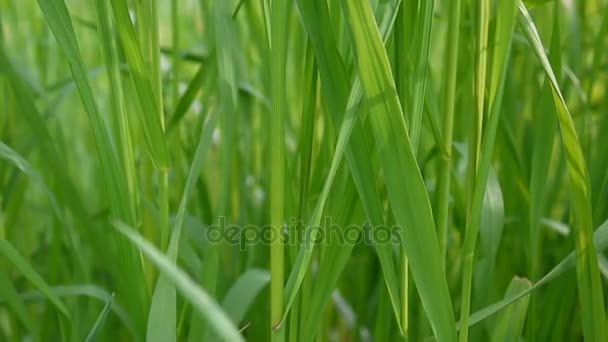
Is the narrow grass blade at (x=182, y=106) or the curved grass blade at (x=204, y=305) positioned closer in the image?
the curved grass blade at (x=204, y=305)

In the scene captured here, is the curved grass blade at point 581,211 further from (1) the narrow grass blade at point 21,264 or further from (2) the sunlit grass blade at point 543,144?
(1) the narrow grass blade at point 21,264

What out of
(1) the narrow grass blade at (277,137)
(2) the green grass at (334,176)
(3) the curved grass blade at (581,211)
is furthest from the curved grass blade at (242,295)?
(3) the curved grass blade at (581,211)

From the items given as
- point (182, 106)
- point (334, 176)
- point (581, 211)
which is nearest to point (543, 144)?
point (581, 211)

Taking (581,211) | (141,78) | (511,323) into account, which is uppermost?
(141,78)

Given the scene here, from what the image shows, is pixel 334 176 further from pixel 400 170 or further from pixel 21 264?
pixel 21 264

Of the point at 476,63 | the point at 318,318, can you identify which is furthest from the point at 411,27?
the point at 318,318

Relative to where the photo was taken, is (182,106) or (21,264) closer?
(21,264)

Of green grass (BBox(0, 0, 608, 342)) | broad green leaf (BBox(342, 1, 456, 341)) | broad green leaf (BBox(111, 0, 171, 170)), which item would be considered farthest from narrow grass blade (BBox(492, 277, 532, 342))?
broad green leaf (BBox(111, 0, 171, 170))

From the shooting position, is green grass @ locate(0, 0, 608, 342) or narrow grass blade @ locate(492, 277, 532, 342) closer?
green grass @ locate(0, 0, 608, 342)

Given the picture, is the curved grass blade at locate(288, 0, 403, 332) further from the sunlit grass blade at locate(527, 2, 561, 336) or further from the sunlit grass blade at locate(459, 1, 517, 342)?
the sunlit grass blade at locate(527, 2, 561, 336)
